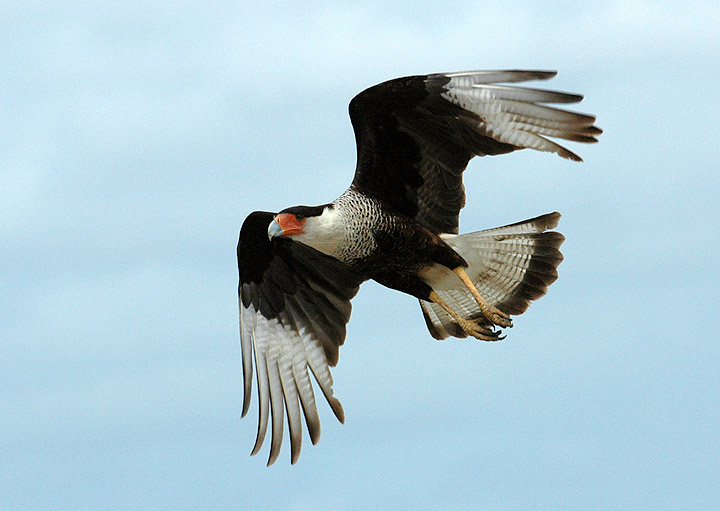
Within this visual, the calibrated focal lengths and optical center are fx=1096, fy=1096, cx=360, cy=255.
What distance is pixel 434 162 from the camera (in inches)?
307

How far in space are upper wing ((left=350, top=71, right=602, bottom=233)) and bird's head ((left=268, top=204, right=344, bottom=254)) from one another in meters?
0.39

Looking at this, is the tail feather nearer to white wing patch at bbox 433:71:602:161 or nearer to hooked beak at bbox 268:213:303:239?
hooked beak at bbox 268:213:303:239

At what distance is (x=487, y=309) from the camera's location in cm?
815

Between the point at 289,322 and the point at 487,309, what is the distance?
6.14ft

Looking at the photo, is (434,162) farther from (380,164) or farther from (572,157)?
(572,157)

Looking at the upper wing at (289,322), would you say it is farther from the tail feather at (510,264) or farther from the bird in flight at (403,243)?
the tail feather at (510,264)

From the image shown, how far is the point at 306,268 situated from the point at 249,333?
751mm

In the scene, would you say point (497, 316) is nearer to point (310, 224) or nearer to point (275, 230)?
point (310, 224)

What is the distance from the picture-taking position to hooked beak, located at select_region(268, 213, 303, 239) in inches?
301

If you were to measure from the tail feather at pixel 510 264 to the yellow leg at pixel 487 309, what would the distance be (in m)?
0.15

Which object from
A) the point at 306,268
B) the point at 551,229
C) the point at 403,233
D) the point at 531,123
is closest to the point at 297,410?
the point at 306,268

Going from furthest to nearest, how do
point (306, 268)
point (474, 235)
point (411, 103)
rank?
point (306, 268) → point (474, 235) → point (411, 103)

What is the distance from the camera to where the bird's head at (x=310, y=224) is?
7668 millimetres

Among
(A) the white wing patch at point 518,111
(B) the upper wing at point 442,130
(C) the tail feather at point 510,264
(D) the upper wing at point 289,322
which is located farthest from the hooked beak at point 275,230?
(A) the white wing patch at point 518,111
